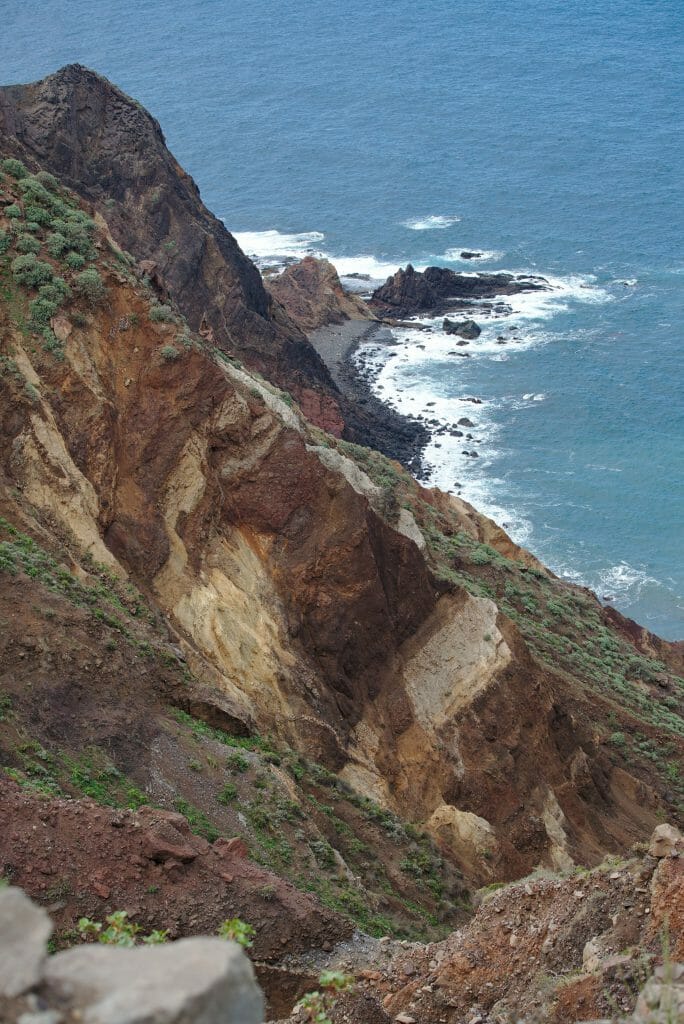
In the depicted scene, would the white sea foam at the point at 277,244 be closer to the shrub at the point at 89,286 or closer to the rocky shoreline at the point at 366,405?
the rocky shoreline at the point at 366,405

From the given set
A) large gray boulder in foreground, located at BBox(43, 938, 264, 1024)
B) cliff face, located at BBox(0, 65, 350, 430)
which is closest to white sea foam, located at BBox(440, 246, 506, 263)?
cliff face, located at BBox(0, 65, 350, 430)

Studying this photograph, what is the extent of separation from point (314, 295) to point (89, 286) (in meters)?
70.5

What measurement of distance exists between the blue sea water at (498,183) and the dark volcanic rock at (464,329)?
151cm

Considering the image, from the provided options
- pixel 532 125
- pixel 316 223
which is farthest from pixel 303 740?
pixel 532 125

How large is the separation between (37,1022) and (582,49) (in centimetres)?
17471

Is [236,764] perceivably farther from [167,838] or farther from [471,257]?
[471,257]

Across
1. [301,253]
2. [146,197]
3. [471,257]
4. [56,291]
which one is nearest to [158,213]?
[146,197]

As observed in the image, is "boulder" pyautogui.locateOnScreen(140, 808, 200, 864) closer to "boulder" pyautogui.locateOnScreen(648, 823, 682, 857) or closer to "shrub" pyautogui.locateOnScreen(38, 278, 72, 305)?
"boulder" pyautogui.locateOnScreen(648, 823, 682, 857)

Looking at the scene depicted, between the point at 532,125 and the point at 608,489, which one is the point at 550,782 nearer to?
the point at 608,489

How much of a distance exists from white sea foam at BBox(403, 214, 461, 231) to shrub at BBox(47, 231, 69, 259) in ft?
304

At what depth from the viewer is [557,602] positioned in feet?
132

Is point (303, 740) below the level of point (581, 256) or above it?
below

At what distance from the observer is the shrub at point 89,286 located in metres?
27.6

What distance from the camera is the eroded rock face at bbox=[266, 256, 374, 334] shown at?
9556 centimetres
